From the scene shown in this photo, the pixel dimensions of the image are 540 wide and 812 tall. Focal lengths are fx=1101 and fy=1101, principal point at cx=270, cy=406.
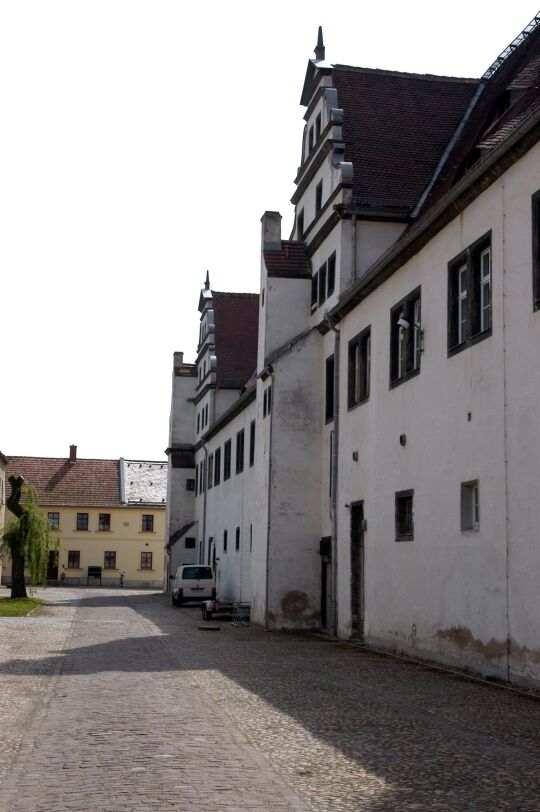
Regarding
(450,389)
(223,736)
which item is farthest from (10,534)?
(223,736)

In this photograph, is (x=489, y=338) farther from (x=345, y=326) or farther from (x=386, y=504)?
(x=345, y=326)

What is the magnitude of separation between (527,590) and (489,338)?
3870 mm

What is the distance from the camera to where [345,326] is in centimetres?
2564

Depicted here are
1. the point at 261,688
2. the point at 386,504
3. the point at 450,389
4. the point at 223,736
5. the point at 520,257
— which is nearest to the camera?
the point at 223,736

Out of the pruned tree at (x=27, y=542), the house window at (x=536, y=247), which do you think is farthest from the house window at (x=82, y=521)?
the house window at (x=536, y=247)

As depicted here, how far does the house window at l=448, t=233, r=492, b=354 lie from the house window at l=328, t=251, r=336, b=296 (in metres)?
9.00

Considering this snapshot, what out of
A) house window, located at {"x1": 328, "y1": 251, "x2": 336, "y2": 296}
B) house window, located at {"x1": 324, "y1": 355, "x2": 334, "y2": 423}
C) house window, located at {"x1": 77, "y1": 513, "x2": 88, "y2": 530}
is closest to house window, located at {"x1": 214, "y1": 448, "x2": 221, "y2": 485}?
house window, located at {"x1": 324, "y1": 355, "x2": 334, "y2": 423}

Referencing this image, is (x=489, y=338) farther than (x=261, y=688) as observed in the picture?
Yes

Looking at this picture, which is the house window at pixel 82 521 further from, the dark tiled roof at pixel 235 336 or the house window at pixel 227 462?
the house window at pixel 227 462

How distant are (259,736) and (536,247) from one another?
795cm

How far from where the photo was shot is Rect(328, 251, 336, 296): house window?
27.2 m

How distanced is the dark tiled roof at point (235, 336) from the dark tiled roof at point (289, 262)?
23712 millimetres

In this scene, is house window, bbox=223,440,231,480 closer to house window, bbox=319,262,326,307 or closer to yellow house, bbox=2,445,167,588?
house window, bbox=319,262,326,307

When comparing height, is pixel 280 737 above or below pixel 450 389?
below
